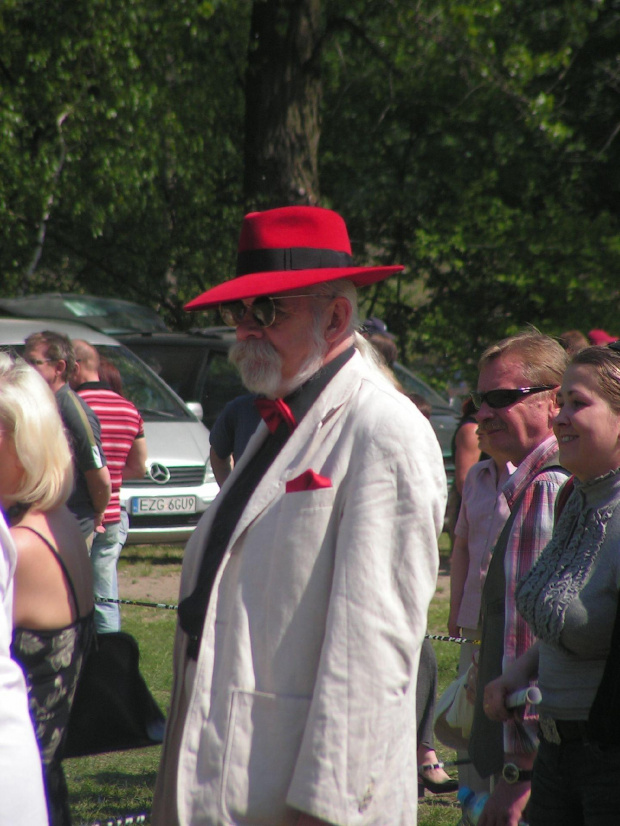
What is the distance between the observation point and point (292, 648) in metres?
2.06

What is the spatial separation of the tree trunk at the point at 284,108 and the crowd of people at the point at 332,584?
959 cm

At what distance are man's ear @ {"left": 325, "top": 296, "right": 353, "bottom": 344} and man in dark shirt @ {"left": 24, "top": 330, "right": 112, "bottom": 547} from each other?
11.8 feet

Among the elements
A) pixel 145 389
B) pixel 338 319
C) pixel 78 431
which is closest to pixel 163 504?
pixel 145 389

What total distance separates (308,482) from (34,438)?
1.07 m

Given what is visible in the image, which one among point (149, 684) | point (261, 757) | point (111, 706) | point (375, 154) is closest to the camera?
point (261, 757)

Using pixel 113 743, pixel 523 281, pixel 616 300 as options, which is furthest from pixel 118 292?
pixel 113 743

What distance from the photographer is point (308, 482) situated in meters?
2.10

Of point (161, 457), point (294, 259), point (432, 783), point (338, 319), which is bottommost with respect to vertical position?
point (161, 457)

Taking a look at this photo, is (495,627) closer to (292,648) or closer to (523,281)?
(292,648)

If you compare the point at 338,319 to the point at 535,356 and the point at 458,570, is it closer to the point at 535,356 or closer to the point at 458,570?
the point at 535,356

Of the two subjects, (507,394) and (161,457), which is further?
(161,457)

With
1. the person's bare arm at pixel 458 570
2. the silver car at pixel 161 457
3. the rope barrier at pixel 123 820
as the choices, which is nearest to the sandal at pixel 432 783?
the person's bare arm at pixel 458 570

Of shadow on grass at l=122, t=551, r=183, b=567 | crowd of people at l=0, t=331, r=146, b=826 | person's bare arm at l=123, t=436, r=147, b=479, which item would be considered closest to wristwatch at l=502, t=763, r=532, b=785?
crowd of people at l=0, t=331, r=146, b=826

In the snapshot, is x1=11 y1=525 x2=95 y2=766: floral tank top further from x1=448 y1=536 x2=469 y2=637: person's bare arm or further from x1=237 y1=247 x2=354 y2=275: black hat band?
x1=448 y1=536 x2=469 y2=637: person's bare arm
